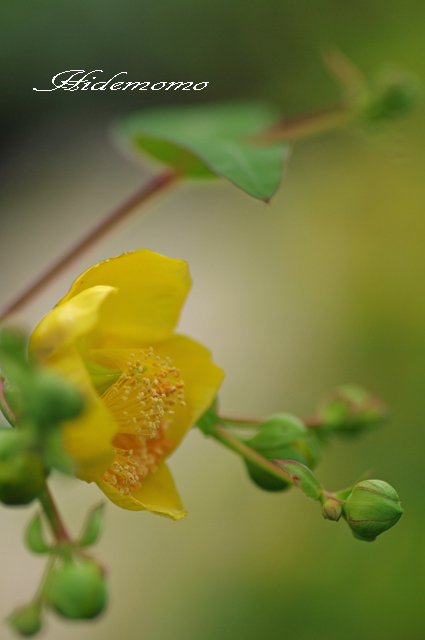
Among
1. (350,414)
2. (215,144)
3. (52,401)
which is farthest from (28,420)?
(215,144)

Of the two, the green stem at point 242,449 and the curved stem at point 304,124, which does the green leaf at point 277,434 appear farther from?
the curved stem at point 304,124

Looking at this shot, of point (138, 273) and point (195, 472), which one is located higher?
point (138, 273)

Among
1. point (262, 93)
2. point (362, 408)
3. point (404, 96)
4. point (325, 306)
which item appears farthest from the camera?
point (262, 93)

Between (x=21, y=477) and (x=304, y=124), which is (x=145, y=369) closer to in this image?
(x=21, y=477)

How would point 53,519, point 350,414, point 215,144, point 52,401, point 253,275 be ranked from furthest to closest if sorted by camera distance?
point 253,275
point 215,144
point 350,414
point 53,519
point 52,401

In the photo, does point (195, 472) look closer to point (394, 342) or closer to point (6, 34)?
point (394, 342)

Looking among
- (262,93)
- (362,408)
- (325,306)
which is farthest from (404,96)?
(262,93)

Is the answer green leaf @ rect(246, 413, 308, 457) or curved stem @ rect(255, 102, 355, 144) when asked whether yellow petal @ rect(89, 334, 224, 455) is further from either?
curved stem @ rect(255, 102, 355, 144)
